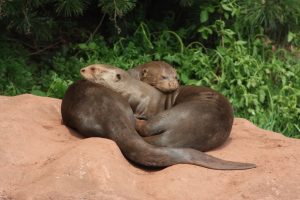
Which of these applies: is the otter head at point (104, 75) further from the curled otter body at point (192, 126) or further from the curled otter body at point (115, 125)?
the curled otter body at point (192, 126)

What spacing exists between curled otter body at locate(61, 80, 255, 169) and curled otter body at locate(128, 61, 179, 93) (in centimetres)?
56

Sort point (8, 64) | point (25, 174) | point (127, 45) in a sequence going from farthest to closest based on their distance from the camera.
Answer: point (127, 45)
point (8, 64)
point (25, 174)

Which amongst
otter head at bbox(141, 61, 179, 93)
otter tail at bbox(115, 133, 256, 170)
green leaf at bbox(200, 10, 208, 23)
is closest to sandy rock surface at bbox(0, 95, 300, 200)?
otter tail at bbox(115, 133, 256, 170)

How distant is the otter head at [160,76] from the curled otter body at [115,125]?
56 cm

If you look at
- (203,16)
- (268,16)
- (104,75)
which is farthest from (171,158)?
(268,16)

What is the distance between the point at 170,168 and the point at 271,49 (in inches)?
123

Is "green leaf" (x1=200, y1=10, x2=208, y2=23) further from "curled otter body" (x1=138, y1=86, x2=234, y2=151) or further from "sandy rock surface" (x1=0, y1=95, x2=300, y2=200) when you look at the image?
"sandy rock surface" (x1=0, y1=95, x2=300, y2=200)

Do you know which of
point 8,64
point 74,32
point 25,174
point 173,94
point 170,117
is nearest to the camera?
point 25,174

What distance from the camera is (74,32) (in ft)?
23.1

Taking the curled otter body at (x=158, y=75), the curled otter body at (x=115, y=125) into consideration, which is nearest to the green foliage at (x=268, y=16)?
the curled otter body at (x=158, y=75)

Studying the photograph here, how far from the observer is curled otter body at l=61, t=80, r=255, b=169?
389 cm

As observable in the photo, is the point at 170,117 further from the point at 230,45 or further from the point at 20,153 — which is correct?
the point at 230,45

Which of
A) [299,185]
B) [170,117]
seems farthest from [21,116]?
[299,185]

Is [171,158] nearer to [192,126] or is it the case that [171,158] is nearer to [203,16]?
[192,126]
